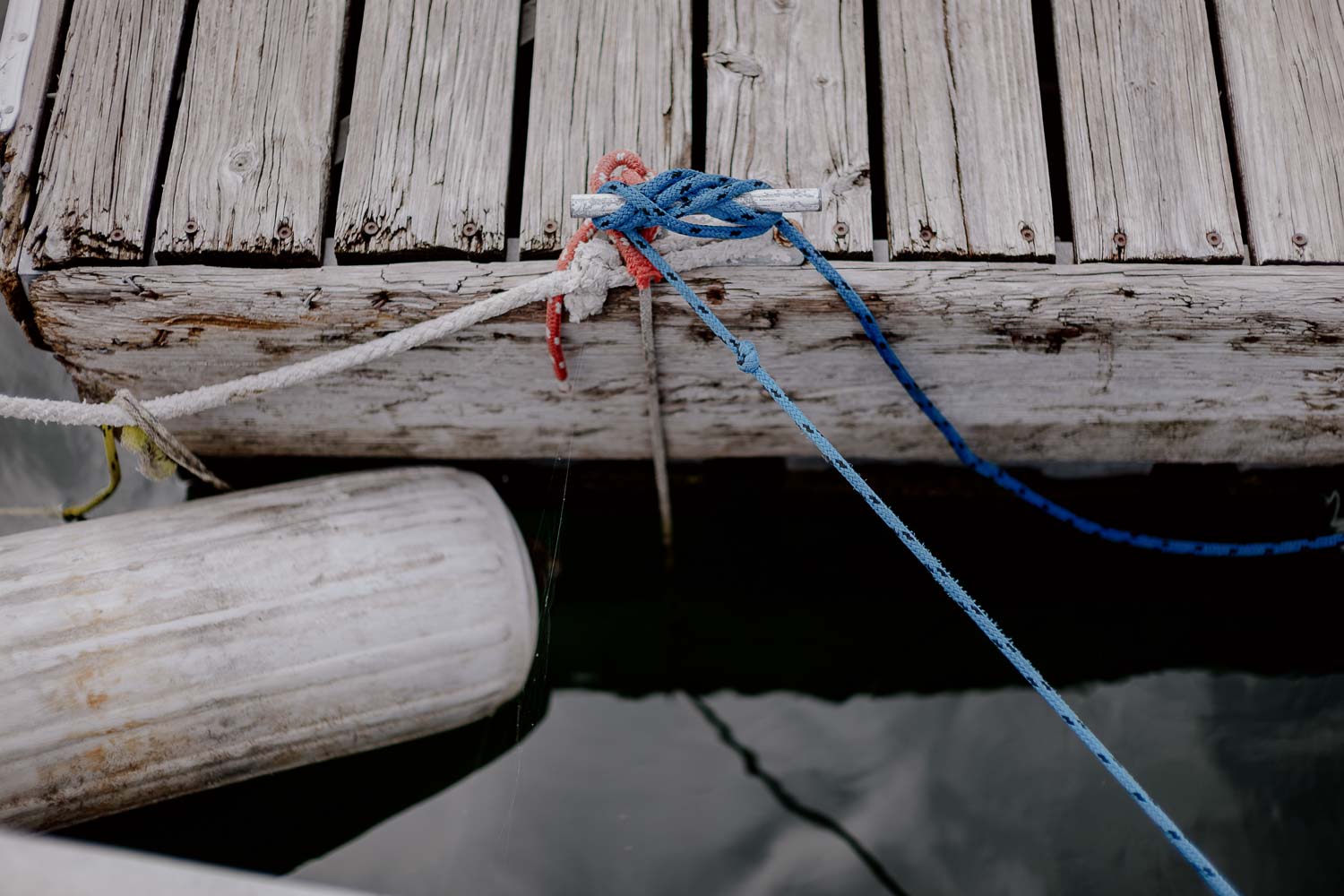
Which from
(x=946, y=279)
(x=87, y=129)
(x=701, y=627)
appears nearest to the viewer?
(x=946, y=279)

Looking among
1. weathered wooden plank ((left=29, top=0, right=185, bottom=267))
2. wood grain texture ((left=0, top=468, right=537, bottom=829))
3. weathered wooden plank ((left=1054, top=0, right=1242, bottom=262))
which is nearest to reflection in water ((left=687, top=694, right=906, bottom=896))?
wood grain texture ((left=0, top=468, right=537, bottom=829))

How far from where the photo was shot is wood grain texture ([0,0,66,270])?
1904mm

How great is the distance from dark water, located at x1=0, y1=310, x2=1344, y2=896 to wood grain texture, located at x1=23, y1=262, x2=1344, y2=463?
471 millimetres

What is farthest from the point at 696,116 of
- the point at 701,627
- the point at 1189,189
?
the point at 701,627

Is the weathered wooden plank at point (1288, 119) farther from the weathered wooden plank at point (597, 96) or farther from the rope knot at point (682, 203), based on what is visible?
the weathered wooden plank at point (597, 96)

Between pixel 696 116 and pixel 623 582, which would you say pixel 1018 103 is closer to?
pixel 696 116

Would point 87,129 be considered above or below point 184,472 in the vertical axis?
above

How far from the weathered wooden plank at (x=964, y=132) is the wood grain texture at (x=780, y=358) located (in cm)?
9

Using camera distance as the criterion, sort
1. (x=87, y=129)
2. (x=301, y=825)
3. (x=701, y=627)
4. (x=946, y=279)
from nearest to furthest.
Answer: (x=946, y=279)
(x=87, y=129)
(x=301, y=825)
(x=701, y=627)

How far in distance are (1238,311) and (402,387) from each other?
6.26ft

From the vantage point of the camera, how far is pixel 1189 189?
1.95 m

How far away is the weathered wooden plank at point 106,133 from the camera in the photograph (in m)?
1.90

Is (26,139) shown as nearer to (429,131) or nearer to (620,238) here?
(429,131)

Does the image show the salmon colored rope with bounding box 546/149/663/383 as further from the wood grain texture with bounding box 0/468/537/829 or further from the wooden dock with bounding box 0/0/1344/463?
the wood grain texture with bounding box 0/468/537/829
